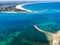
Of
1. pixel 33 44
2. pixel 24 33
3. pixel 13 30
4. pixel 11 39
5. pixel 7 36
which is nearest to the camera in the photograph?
pixel 33 44

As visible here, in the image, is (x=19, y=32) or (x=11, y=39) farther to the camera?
(x=19, y=32)

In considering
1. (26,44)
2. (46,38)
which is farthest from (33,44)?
(46,38)

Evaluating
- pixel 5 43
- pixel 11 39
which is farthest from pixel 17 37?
pixel 5 43

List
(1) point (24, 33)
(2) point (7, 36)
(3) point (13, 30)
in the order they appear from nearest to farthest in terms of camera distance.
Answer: (2) point (7, 36), (1) point (24, 33), (3) point (13, 30)

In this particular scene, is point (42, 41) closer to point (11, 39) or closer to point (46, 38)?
point (46, 38)

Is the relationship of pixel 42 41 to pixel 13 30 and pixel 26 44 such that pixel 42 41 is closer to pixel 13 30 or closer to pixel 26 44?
pixel 26 44

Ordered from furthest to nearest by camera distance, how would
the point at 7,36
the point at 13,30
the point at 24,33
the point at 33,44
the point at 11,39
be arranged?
the point at 13,30, the point at 24,33, the point at 7,36, the point at 11,39, the point at 33,44

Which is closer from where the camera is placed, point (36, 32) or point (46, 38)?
point (46, 38)
